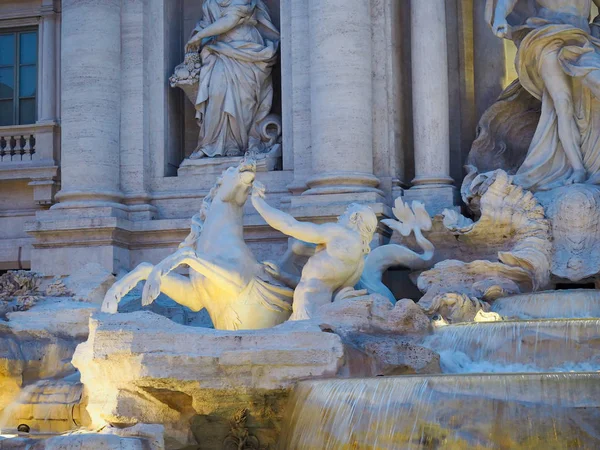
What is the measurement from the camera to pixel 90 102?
643 inches

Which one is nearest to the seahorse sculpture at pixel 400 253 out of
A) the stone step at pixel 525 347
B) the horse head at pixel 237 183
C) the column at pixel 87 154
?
the horse head at pixel 237 183

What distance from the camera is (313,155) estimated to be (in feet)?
49.8

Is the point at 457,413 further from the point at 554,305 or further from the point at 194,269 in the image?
the point at 194,269

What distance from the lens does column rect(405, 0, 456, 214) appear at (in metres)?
15.2

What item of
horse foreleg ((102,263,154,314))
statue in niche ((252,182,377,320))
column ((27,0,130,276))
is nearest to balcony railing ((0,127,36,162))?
column ((27,0,130,276))

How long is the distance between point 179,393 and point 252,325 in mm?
2402

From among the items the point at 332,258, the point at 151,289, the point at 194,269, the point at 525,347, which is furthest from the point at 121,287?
the point at 525,347

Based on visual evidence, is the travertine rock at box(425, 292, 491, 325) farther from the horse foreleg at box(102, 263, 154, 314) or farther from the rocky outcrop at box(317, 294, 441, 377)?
the horse foreleg at box(102, 263, 154, 314)

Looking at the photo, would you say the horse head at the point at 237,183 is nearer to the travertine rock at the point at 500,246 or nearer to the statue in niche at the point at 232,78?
the travertine rock at the point at 500,246

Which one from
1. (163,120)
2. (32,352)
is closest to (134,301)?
(32,352)

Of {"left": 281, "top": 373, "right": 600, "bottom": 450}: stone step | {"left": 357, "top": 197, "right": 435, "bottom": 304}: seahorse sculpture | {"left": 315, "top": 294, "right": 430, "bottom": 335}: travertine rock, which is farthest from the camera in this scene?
{"left": 357, "top": 197, "right": 435, "bottom": 304}: seahorse sculpture

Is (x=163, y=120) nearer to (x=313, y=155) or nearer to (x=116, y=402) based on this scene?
(x=313, y=155)

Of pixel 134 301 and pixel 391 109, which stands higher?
pixel 391 109

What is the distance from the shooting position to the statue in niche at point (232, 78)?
53.3 feet
